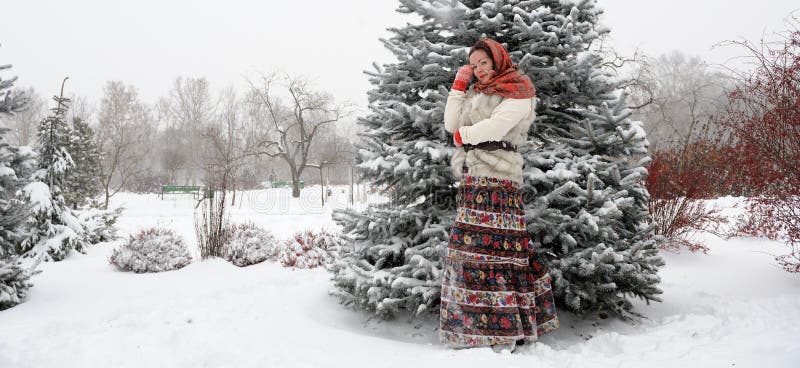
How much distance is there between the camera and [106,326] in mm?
3301

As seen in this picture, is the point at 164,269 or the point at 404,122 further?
the point at 164,269

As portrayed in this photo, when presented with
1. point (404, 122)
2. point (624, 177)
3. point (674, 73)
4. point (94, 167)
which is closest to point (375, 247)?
point (404, 122)

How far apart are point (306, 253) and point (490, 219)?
433 cm

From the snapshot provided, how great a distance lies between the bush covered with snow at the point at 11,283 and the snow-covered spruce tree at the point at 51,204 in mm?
2814

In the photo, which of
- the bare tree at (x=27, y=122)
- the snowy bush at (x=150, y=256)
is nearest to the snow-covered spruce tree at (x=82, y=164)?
the snowy bush at (x=150, y=256)

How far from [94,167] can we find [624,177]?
619 inches

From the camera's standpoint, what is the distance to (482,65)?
9.23 feet

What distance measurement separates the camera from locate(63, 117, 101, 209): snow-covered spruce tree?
11578 millimetres

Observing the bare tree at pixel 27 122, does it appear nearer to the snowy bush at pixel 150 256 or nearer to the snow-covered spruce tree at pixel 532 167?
the snowy bush at pixel 150 256

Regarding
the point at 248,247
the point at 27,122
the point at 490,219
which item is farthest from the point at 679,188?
the point at 27,122

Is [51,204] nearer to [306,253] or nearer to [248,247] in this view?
[248,247]

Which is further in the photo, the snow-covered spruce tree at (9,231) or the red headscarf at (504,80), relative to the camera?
the snow-covered spruce tree at (9,231)

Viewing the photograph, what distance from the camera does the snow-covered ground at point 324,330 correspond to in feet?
8.62

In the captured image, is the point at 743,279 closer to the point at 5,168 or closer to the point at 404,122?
the point at 404,122
